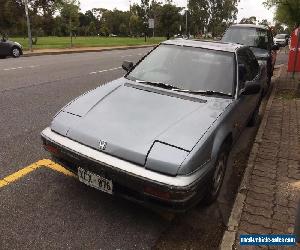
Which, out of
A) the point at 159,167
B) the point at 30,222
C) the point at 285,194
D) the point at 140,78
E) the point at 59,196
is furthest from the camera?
the point at 140,78

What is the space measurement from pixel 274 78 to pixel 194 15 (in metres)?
68.2

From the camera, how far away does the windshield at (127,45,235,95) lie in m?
4.15

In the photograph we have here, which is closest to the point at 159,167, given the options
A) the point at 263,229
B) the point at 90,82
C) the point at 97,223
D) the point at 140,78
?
the point at 97,223

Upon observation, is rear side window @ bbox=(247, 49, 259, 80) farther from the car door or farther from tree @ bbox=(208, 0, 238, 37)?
tree @ bbox=(208, 0, 238, 37)

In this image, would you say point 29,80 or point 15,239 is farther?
point 29,80

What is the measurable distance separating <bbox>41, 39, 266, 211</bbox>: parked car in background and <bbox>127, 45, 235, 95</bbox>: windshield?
0.5 inches

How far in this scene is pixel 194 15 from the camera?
76.9 metres

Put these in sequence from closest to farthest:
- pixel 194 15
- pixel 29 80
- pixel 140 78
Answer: pixel 140 78
pixel 29 80
pixel 194 15

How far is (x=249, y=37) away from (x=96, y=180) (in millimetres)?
8879

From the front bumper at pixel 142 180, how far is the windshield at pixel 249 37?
8.25 m

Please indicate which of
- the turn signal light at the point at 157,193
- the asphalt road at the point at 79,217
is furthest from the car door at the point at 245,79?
the turn signal light at the point at 157,193

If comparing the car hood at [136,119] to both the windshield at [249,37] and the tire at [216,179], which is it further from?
the windshield at [249,37]

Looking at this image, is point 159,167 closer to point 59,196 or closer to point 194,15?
point 59,196

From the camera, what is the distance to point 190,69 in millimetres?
4348
